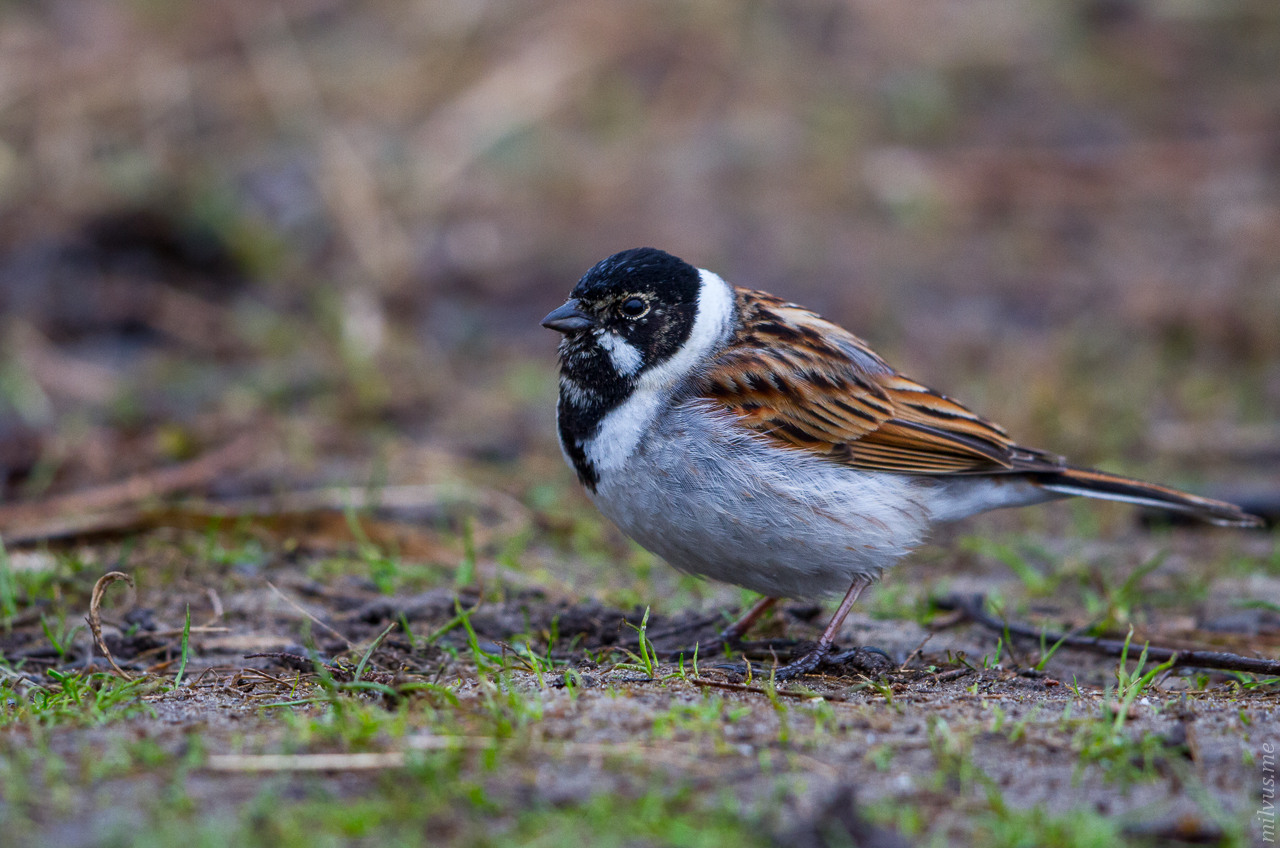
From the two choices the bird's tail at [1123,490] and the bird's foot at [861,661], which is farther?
the bird's tail at [1123,490]

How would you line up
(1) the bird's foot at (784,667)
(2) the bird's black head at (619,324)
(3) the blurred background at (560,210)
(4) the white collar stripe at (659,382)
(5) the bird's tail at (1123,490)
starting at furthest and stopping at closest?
(3) the blurred background at (560,210), (5) the bird's tail at (1123,490), (2) the bird's black head at (619,324), (4) the white collar stripe at (659,382), (1) the bird's foot at (784,667)

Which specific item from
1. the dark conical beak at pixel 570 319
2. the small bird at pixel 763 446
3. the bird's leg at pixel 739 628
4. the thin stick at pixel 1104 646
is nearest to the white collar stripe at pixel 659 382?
the small bird at pixel 763 446

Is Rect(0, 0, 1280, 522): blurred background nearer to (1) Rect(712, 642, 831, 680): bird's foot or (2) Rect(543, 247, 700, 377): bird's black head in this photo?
(2) Rect(543, 247, 700, 377): bird's black head

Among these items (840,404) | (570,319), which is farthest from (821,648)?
(570,319)

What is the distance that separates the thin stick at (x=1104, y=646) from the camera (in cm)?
445

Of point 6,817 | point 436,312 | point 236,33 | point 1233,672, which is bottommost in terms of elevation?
point 6,817

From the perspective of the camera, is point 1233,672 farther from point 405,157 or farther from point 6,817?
point 405,157

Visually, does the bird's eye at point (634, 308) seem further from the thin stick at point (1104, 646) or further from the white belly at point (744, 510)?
the thin stick at point (1104, 646)

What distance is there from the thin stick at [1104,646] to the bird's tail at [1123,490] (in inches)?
23.6

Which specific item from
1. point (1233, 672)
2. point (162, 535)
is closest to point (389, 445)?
point (162, 535)

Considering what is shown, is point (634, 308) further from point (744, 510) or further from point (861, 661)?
point (861, 661)

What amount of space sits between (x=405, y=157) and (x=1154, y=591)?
8.07 meters

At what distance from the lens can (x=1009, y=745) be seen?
3.55 metres

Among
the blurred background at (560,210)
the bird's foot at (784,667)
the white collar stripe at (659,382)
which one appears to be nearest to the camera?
the bird's foot at (784,667)
